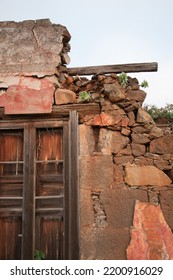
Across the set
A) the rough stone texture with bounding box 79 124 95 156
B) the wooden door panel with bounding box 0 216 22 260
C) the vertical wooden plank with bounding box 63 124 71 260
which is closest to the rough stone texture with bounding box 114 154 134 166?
the rough stone texture with bounding box 79 124 95 156

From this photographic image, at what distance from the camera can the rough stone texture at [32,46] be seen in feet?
14.2

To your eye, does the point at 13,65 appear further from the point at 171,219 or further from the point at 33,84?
the point at 171,219

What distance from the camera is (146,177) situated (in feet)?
13.1

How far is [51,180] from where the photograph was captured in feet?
13.7

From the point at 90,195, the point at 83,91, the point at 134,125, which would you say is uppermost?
the point at 83,91

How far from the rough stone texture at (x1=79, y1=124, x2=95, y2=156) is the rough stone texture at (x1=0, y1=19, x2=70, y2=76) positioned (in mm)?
823

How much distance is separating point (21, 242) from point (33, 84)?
1.91 m

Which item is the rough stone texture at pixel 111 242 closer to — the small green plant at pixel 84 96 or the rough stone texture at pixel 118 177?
the rough stone texture at pixel 118 177

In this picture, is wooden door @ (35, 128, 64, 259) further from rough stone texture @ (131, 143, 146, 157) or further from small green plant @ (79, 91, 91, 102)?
rough stone texture @ (131, 143, 146, 157)

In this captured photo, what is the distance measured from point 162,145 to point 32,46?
6.65 ft

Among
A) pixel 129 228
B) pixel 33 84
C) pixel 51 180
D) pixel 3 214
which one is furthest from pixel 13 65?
pixel 129 228

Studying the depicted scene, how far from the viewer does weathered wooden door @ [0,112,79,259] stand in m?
4.02

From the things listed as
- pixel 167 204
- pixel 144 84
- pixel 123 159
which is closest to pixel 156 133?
pixel 123 159

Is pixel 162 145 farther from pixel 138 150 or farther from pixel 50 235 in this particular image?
pixel 50 235
